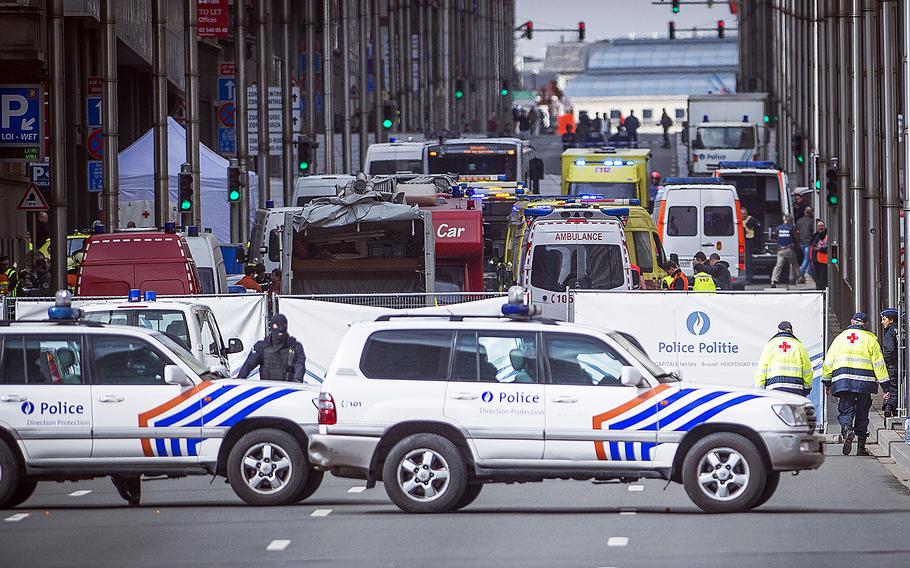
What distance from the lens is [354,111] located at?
328 ft

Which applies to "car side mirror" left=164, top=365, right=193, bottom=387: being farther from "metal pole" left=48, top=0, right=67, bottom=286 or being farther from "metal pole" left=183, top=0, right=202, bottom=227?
"metal pole" left=183, top=0, right=202, bottom=227

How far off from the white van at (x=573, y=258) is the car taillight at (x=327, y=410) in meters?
12.2

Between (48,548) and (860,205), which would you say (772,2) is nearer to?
(860,205)

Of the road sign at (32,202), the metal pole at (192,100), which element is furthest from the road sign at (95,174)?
the road sign at (32,202)

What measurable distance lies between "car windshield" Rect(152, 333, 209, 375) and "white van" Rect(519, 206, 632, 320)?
11.5 metres

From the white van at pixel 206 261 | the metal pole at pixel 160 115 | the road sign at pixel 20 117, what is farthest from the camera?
the metal pole at pixel 160 115

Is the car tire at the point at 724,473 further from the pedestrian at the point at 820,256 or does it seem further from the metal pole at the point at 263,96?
the metal pole at the point at 263,96

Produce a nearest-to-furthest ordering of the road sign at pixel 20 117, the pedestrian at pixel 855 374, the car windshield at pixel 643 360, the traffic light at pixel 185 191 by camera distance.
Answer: the car windshield at pixel 643 360
the pedestrian at pixel 855 374
the road sign at pixel 20 117
the traffic light at pixel 185 191

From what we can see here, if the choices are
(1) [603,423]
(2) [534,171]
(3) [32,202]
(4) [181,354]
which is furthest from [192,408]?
(2) [534,171]

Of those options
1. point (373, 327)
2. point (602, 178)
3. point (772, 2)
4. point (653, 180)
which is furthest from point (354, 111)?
point (373, 327)

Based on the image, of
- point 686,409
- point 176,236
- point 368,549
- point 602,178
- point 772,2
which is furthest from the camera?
point 772,2

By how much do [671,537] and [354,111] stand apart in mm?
87627

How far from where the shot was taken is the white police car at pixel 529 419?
1460 cm

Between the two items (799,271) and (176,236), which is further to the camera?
(799,271)
